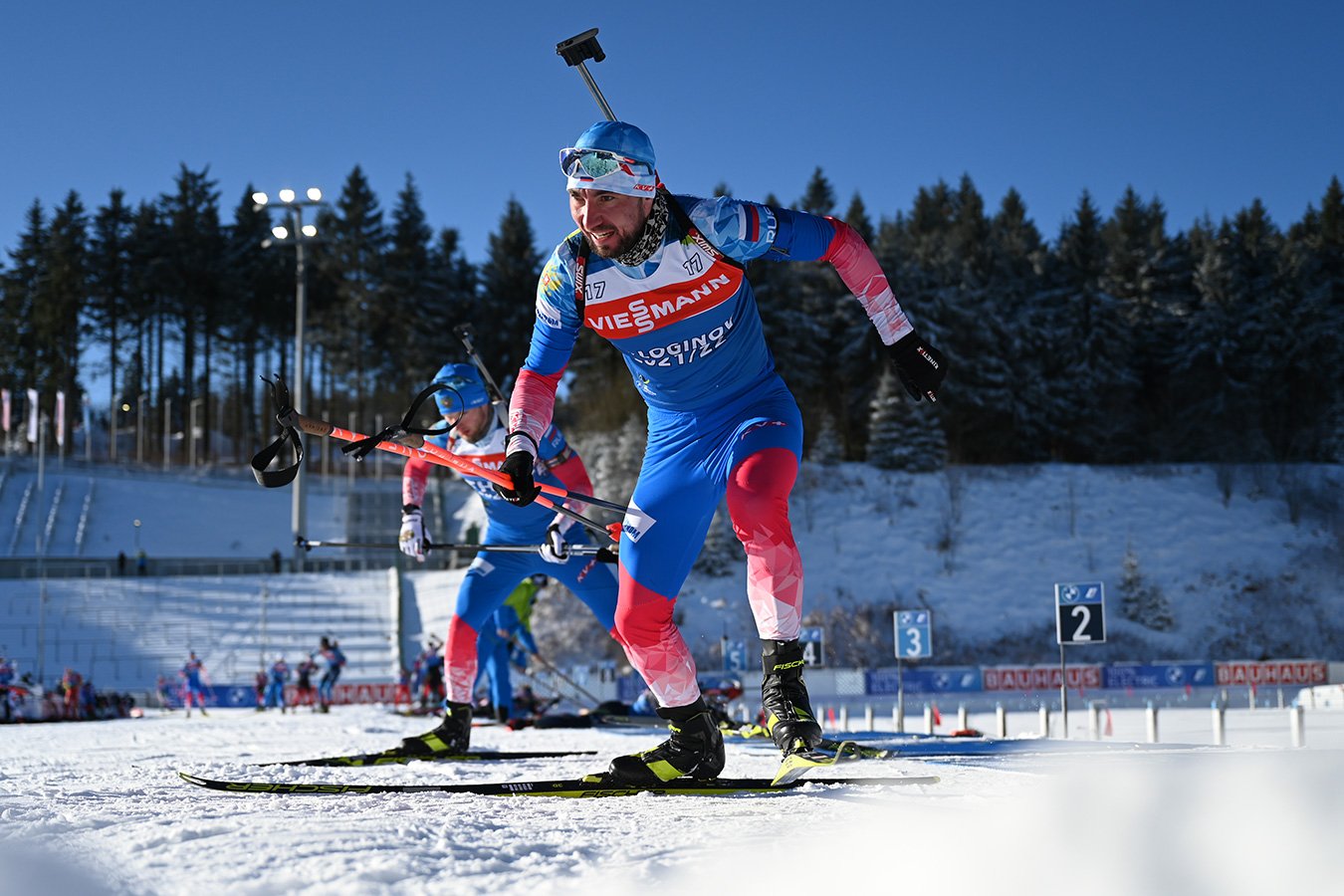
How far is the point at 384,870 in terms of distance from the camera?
236cm

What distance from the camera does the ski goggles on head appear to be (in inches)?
171

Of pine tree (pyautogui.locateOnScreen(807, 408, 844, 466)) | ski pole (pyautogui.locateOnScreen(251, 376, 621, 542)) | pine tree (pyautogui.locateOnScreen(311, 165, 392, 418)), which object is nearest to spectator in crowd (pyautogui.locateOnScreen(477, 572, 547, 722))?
ski pole (pyautogui.locateOnScreen(251, 376, 621, 542))

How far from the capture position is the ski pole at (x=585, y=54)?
5.94m

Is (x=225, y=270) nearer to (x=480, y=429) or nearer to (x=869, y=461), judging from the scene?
(x=869, y=461)

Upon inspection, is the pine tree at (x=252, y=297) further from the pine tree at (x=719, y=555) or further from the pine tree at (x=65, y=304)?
the pine tree at (x=719, y=555)

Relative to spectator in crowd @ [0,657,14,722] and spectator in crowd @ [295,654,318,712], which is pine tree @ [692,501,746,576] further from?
spectator in crowd @ [0,657,14,722]

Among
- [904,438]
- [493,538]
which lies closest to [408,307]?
[904,438]

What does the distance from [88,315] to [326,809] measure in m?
75.3

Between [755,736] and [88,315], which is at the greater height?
[88,315]

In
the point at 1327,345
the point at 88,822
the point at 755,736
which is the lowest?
the point at 755,736

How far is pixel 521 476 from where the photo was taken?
4547mm

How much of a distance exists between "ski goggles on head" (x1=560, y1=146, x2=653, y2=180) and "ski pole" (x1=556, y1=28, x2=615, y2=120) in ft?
5.45

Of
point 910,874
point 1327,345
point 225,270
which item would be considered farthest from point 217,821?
point 225,270

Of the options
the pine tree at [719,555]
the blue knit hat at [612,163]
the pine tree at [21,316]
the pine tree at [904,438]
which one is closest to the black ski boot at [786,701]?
the blue knit hat at [612,163]
